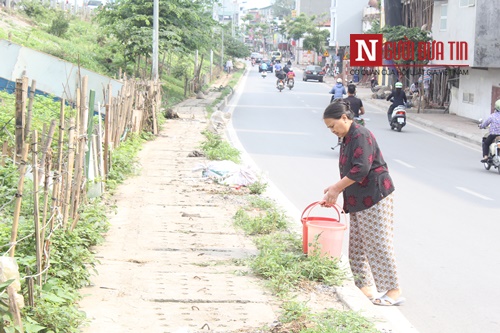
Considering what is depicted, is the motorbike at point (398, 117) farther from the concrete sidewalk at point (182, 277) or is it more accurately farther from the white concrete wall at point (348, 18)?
the white concrete wall at point (348, 18)

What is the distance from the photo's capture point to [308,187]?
42.5 feet

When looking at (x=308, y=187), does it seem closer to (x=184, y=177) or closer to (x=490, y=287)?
(x=184, y=177)

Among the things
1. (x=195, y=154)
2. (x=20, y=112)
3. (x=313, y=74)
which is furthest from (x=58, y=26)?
(x=313, y=74)

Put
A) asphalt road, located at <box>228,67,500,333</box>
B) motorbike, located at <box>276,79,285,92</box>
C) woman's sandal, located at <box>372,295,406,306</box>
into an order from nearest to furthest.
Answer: woman's sandal, located at <box>372,295,406,306</box> → asphalt road, located at <box>228,67,500,333</box> → motorbike, located at <box>276,79,285,92</box>

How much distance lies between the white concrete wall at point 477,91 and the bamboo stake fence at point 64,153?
48.1 feet

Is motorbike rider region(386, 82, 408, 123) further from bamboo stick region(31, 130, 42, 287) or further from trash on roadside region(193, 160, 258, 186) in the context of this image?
bamboo stick region(31, 130, 42, 287)

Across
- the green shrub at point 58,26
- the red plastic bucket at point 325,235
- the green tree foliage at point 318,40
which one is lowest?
the red plastic bucket at point 325,235

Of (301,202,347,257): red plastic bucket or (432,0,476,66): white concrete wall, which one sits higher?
(432,0,476,66): white concrete wall

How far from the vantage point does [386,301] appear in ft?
21.1

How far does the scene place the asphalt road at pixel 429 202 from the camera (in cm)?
672

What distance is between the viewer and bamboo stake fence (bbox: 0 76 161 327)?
5.38m

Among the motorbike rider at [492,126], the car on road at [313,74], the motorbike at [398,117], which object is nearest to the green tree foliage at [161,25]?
the motorbike at [398,117]

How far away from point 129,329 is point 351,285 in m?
1.97

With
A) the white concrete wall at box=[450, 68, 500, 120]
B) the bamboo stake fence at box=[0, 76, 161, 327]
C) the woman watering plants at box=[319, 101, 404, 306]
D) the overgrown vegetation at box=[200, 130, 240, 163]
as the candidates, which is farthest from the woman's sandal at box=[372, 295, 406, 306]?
the white concrete wall at box=[450, 68, 500, 120]
